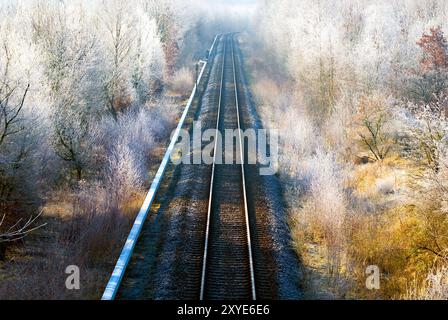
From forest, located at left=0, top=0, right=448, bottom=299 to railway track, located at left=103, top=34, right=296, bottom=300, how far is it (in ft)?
1.82

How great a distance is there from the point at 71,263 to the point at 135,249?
6.44 ft

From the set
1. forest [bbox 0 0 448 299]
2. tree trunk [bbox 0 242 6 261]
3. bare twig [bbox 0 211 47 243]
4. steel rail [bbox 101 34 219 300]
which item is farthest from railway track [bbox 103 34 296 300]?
tree trunk [bbox 0 242 6 261]

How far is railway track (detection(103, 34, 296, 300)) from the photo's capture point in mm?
9674

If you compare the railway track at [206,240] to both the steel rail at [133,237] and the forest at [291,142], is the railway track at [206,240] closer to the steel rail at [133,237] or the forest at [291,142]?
the steel rail at [133,237]

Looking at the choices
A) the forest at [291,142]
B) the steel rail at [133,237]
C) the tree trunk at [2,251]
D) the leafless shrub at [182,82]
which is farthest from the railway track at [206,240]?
the leafless shrub at [182,82]

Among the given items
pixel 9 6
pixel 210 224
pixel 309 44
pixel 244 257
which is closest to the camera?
pixel 244 257

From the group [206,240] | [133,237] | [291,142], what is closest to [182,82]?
[291,142]

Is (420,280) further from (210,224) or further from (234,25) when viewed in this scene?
(234,25)

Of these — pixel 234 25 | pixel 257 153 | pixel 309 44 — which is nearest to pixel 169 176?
pixel 257 153

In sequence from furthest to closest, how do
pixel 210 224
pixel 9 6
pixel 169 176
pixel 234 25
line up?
pixel 234 25 < pixel 9 6 < pixel 169 176 < pixel 210 224

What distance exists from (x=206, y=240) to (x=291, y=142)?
994 centimetres
